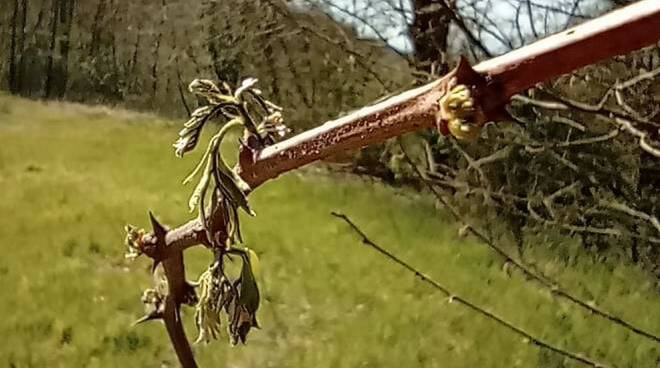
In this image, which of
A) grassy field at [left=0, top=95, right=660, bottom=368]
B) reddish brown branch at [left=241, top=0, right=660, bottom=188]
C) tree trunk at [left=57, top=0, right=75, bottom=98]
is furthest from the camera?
tree trunk at [left=57, top=0, right=75, bottom=98]

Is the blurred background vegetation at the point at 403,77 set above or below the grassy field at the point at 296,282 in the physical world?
above

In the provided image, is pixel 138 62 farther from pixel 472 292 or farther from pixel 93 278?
pixel 472 292

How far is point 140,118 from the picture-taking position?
1.10 meters

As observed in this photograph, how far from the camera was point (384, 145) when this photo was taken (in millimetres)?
794

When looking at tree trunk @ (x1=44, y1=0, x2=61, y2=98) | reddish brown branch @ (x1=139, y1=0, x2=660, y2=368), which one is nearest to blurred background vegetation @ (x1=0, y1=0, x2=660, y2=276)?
tree trunk @ (x1=44, y1=0, x2=61, y2=98)

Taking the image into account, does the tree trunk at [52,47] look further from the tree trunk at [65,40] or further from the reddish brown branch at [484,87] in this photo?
the reddish brown branch at [484,87]

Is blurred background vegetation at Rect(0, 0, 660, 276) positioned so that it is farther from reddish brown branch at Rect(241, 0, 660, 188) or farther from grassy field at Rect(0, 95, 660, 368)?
reddish brown branch at Rect(241, 0, 660, 188)

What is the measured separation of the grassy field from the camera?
2.52 feet

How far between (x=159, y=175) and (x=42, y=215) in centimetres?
13

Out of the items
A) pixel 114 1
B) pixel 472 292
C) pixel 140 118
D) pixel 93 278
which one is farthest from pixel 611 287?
pixel 114 1

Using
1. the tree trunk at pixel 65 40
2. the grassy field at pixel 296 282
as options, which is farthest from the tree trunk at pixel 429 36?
the tree trunk at pixel 65 40

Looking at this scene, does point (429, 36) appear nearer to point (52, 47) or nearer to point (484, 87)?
point (484, 87)

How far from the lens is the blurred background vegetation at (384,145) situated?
57 cm

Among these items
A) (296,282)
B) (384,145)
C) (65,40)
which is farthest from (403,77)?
(65,40)
